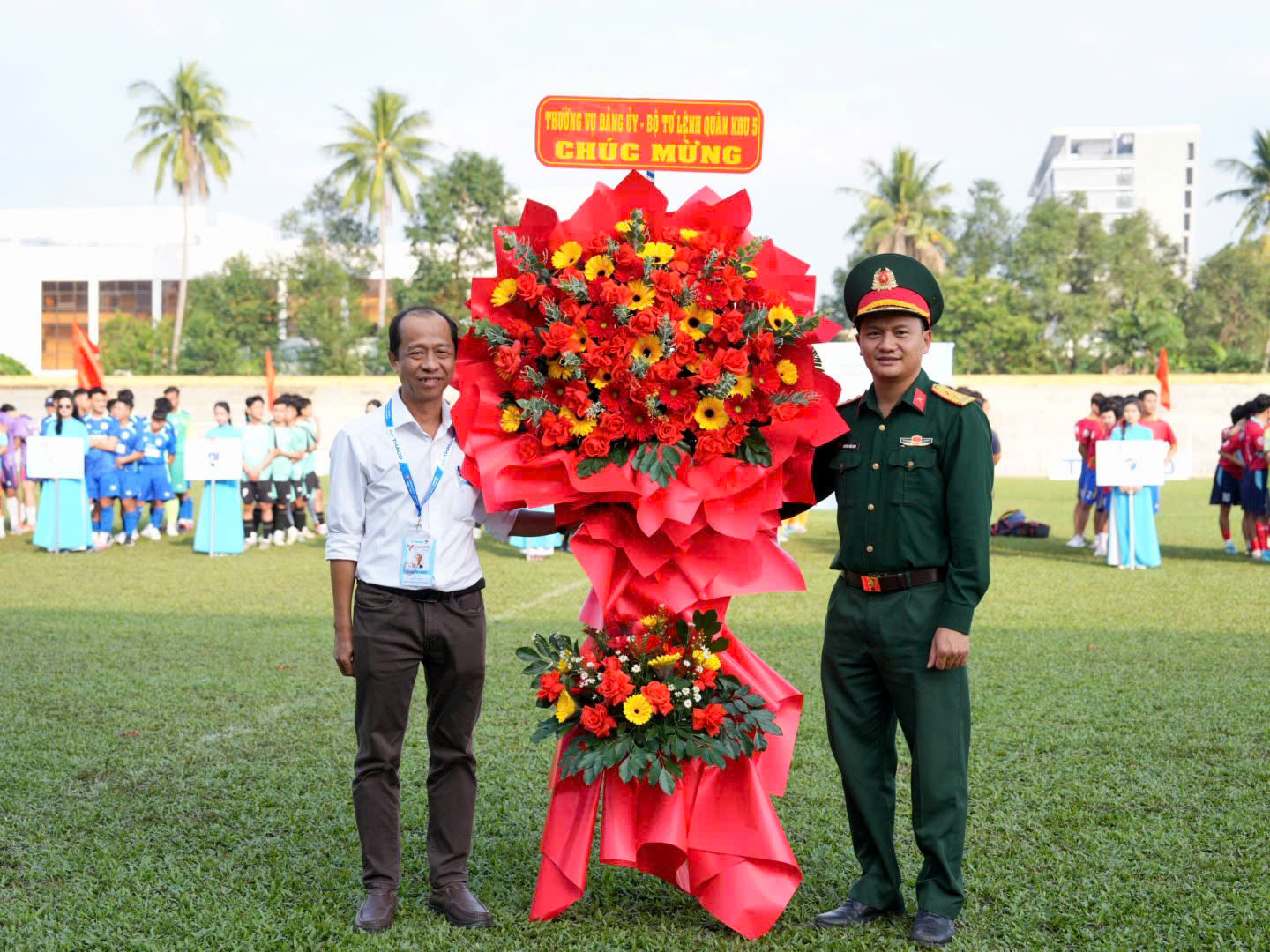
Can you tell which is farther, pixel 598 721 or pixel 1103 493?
pixel 1103 493

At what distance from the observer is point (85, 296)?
2148 inches

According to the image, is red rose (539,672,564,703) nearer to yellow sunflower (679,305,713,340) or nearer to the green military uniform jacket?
the green military uniform jacket

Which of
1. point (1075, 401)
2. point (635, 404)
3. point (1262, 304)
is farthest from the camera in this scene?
point (1262, 304)

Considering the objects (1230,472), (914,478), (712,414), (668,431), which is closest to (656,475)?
(668,431)

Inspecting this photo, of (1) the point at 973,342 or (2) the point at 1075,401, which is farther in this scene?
(1) the point at 973,342

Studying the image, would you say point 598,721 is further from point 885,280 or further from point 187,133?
point 187,133

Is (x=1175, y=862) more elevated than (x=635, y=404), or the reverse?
(x=635, y=404)

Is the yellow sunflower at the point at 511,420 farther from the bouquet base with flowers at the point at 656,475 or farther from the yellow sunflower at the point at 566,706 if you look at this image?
the yellow sunflower at the point at 566,706

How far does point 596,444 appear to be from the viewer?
3.54 m

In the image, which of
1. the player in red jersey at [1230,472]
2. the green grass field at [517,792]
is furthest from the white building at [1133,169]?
the green grass field at [517,792]

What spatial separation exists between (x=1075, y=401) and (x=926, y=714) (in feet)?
104

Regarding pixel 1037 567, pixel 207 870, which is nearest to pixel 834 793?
pixel 207 870

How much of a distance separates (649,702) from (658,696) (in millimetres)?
34

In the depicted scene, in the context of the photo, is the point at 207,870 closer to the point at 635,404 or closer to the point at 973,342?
the point at 635,404
